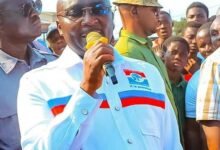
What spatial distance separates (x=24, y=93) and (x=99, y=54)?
0.45 metres

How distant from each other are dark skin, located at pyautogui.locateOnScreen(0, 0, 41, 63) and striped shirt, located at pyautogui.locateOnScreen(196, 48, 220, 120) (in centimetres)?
116

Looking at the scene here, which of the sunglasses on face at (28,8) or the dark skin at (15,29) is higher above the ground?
the sunglasses on face at (28,8)

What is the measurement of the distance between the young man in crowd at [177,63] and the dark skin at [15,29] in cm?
161

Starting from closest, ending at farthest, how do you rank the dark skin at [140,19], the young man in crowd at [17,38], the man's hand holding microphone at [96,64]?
the man's hand holding microphone at [96,64], the young man in crowd at [17,38], the dark skin at [140,19]

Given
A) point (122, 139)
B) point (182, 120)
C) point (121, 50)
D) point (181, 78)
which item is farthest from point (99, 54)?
point (181, 78)

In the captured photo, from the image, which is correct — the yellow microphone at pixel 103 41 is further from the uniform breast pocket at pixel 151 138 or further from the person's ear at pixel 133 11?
the person's ear at pixel 133 11

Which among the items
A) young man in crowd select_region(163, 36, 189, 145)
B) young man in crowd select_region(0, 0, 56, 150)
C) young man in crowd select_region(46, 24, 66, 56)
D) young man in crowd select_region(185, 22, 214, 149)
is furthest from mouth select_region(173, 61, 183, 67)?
young man in crowd select_region(0, 0, 56, 150)

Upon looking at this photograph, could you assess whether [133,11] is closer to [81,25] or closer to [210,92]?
[210,92]

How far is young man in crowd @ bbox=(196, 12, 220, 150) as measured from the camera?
7.79 feet

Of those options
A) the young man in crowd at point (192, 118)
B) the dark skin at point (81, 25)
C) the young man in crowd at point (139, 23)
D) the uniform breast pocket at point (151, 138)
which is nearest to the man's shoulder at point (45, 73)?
the dark skin at point (81, 25)

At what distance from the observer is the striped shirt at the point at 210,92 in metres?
2.37

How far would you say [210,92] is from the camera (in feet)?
7.84

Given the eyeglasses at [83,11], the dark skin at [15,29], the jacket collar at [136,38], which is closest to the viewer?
the eyeglasses at [83,11]

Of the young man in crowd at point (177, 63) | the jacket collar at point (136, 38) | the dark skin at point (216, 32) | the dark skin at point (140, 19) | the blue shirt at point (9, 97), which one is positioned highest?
the dark skin at point (216, 32)
